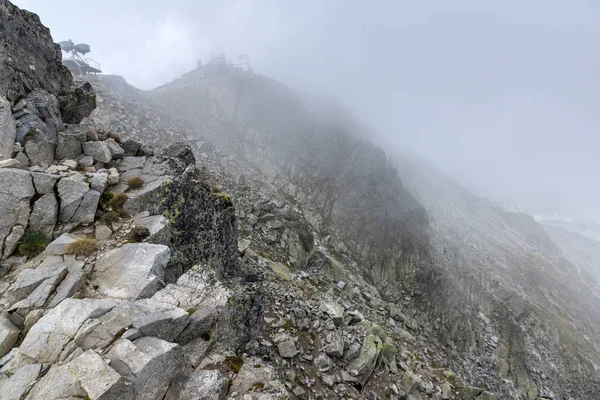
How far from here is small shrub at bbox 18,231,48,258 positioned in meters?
9.23

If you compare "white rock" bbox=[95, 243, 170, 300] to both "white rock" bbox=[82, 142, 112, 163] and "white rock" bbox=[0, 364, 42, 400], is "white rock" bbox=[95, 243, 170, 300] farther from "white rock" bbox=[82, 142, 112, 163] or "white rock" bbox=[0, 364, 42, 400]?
"white rock" bbox=[82, 142, 112, 163]

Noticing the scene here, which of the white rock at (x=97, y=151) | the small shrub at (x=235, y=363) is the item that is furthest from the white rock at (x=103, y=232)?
the small shrub at (x=235, y=363)

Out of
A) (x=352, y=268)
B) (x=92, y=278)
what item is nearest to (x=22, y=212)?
(x=92, y=278)

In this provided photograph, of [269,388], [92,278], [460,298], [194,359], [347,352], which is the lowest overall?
[460,298]

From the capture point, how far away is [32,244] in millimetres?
9359

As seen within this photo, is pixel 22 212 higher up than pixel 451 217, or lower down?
higher up

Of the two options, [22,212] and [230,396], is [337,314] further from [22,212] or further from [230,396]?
[22,212]

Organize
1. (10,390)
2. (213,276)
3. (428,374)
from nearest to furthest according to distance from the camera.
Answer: (10,390) < (213,276) < (428,374)

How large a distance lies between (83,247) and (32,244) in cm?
172

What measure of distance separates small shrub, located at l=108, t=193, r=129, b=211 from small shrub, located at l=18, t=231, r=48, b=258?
7.97ft

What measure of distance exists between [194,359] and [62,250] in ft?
19.5

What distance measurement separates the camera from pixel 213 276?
10.1 meters

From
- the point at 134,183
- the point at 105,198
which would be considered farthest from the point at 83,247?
the point at 134,183

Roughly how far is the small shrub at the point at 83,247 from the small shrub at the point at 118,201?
225 cm
